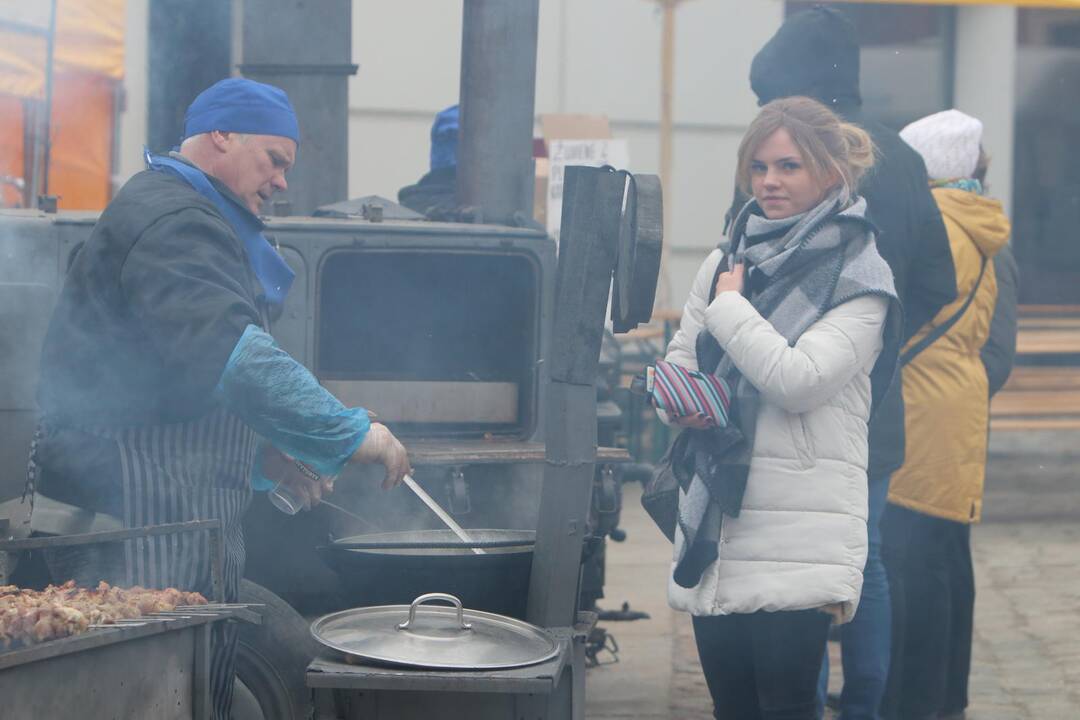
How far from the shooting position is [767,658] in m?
3.35

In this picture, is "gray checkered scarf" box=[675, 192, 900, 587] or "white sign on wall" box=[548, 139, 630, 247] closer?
"gray checkered scarf" box=[675, 192, 900, 587]

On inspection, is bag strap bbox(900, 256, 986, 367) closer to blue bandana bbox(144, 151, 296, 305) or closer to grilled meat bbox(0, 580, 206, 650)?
blue bandana bbox(144, 151, 296, 305)

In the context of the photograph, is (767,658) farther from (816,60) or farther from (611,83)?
(611,83)

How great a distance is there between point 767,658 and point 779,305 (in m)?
0.81

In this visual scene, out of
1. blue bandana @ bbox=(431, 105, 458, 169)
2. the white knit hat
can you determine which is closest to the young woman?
the white knit hat

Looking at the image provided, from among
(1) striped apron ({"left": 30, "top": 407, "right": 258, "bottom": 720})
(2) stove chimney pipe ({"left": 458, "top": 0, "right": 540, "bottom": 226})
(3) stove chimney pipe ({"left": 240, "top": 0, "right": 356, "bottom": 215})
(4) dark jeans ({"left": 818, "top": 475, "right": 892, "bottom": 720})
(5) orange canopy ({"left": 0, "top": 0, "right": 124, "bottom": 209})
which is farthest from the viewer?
(5) orange canopy ({"left": 0, "top": 0, "right": 124, "bottom": 209})

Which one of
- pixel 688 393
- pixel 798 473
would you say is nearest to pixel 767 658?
pixel 798 473

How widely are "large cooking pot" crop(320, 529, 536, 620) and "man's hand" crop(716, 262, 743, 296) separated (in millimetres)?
766

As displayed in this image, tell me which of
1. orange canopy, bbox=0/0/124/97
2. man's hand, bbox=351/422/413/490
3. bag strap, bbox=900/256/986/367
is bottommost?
man's hand, bbox=351/422/413/490

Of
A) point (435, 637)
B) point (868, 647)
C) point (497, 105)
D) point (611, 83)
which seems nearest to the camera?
point (435, 637)

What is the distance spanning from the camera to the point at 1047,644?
606 centimetres

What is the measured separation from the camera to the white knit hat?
4848 mm

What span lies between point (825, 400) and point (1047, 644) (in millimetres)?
3270

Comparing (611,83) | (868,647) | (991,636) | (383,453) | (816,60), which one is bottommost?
(991,636)
